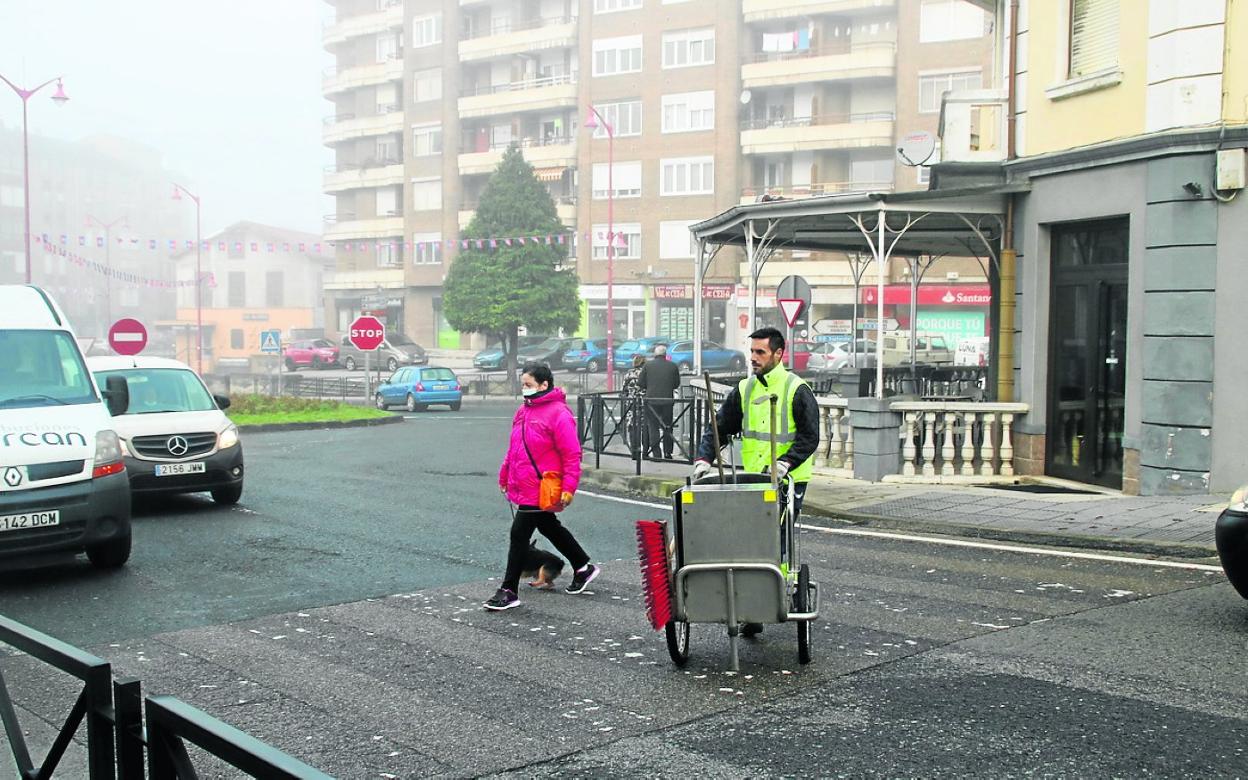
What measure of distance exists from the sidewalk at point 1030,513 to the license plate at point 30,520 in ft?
22.5

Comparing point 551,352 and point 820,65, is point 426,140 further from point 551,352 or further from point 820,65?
point 820,65

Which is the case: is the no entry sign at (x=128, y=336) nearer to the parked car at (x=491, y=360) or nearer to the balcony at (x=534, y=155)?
the parked car at (x=491, y=360)

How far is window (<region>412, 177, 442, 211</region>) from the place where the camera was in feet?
220

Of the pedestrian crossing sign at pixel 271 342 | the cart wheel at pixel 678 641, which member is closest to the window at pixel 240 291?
the pedestrian crossing sign at pixel 271 342

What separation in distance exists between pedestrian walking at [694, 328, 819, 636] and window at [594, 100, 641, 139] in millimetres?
53124

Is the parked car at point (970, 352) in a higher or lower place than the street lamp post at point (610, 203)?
lower

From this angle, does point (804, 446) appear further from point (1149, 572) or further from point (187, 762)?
point (187, 762)

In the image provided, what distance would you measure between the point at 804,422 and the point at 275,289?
283 ft

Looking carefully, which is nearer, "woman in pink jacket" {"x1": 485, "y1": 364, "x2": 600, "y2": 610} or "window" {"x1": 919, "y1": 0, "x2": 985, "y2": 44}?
"woman in pink jacket" {"x1": 485, "y1": 364, "x2": 600, "y2": 610}

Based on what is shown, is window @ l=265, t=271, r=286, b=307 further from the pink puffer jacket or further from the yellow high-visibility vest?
the yellow high-visibility vest

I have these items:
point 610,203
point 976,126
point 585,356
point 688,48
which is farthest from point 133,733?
point 688,48

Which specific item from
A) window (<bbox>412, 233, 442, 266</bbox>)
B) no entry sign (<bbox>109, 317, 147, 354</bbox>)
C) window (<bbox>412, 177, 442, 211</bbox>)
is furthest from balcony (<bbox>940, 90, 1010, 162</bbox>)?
window (<bbox>412, 177, 442, 211</bbox>)

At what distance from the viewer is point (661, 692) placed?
6109 millimetres

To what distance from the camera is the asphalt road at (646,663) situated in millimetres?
5125
